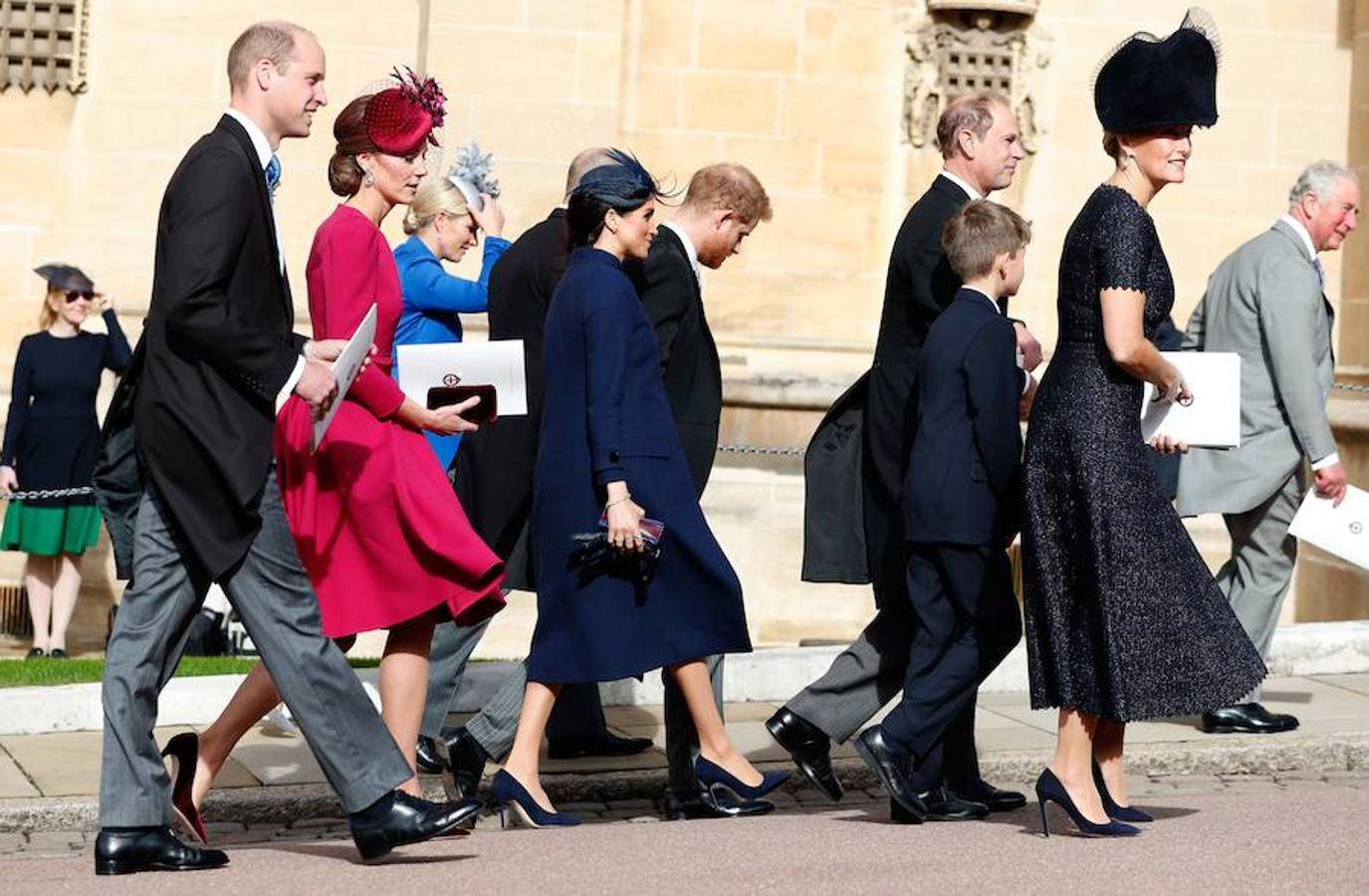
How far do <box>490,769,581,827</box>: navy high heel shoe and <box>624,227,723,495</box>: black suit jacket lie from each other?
100 cm

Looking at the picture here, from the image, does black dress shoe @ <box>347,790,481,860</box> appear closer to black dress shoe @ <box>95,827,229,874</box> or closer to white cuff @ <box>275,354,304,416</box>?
black dress shoe @ <box>95,827,229,874</box>

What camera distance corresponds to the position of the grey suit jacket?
8.43 meters

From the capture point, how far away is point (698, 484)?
738 cm

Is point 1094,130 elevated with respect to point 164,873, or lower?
elevated

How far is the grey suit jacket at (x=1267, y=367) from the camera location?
8.43 m

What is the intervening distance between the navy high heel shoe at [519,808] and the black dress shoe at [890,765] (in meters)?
0.79

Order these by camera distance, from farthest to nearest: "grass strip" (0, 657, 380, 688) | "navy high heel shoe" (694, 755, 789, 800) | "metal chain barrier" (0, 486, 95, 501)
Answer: "metal chain barrier" (0, 486, 95, 501) < "grass strip" (0, 657, 380, 688) < "navy high heel shoe" (694, 755, 789, 800)

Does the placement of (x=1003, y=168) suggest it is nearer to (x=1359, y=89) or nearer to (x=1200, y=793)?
(x=1200, y=793)

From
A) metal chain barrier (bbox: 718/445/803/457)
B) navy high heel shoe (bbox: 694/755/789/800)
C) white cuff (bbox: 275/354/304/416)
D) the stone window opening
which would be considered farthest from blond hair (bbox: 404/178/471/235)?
the stone window opening

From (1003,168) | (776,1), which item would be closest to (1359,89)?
(776,1)

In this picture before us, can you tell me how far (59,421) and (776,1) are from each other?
4.25 meters

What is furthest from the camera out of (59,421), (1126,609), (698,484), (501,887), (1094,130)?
(1094,130)

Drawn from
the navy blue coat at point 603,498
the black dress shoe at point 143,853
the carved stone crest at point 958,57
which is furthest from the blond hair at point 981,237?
the carved stone crest at point 958,57

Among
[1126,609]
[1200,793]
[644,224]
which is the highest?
[644,224]
